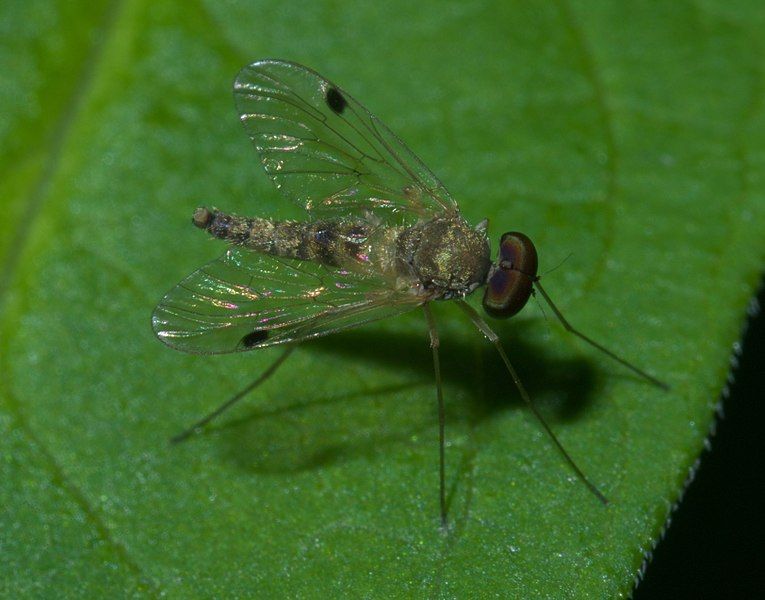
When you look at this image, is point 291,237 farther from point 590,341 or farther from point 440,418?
point 590,341

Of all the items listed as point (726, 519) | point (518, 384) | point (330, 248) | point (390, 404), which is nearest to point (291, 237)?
point (330, 248)

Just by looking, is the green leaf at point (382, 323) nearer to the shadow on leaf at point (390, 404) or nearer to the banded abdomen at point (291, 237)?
the shadow on leaf at point (390, 404)

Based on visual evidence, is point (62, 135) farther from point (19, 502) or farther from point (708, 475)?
point (708, 475)

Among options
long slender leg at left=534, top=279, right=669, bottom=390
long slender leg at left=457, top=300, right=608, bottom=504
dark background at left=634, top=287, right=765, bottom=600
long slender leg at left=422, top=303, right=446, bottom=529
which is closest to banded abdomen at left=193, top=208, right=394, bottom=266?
long slender leg at left=422, top=303, right=446, bottom=529

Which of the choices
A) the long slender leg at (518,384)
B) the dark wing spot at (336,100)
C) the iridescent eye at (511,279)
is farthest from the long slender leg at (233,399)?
the dark wing spot at (336,100)

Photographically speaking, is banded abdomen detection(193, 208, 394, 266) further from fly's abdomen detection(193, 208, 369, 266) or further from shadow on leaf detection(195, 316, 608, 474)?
shadow on leaf detection(195, 316, 608, 474)
